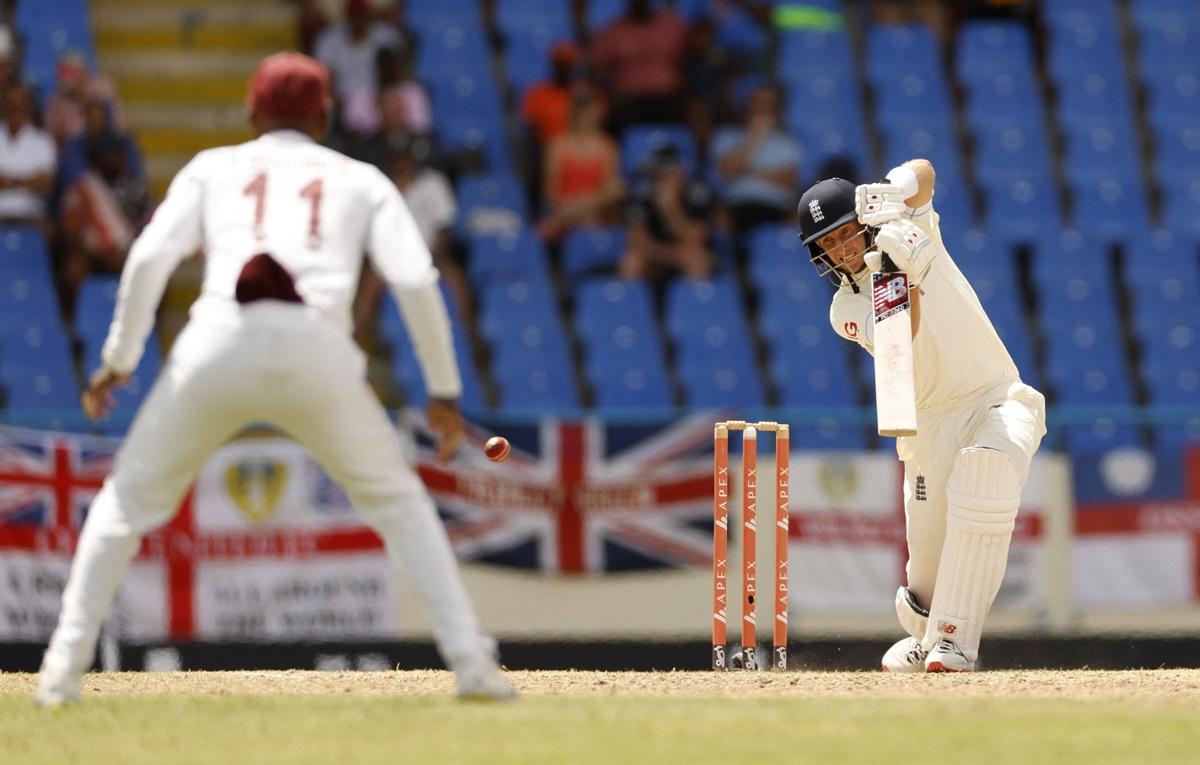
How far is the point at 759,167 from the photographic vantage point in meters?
15.1

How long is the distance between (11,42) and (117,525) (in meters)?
10.1

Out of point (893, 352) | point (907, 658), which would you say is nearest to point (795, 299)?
point (907, 658)

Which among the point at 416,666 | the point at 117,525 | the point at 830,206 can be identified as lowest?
the point at 416,666

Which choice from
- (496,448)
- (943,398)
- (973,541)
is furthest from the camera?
(943,398)

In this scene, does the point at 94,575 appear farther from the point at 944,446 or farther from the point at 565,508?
the point at 565,508

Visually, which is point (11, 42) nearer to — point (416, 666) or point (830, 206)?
point (416, 666)

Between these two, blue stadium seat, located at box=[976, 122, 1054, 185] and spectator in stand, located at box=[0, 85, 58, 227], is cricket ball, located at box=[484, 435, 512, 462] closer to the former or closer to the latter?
spectator in stand, located at box=[0, 85, 58, 227]

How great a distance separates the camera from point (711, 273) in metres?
14.6

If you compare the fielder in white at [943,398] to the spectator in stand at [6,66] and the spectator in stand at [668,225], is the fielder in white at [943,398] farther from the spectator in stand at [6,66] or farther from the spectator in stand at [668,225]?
the spectator in stand at [6,66]

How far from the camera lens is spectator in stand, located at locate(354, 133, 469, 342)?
557 inches

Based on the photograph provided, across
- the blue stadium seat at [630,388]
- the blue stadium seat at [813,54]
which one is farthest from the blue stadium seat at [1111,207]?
the blue stadium seat at [630,388]

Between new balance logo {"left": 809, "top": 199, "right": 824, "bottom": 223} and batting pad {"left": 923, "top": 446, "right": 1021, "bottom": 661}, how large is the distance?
3.20 feet

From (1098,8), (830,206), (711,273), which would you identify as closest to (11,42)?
(711,273)

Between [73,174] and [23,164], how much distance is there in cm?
41
